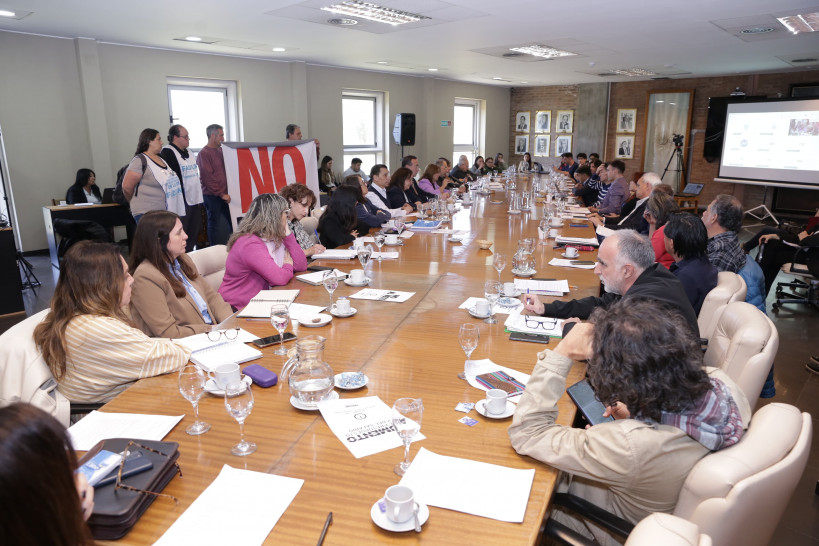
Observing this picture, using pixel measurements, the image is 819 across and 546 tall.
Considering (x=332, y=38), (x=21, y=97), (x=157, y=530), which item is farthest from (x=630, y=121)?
(x=157, y=530)

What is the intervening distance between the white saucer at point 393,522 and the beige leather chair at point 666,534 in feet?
1.55

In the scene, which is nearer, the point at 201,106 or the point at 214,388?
the point at 214,388

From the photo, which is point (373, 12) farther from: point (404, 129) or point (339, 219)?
point (404, 129)

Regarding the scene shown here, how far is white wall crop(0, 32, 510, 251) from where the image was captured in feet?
25.0

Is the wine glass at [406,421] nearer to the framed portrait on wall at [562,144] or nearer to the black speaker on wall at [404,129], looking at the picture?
the black speaker on wall at [404,129]

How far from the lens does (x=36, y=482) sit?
2.86ft

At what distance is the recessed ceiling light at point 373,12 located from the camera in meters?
5.70

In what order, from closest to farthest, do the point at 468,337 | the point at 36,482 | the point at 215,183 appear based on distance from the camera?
the point at 36,482, the point at 468,337, the point at 215,183

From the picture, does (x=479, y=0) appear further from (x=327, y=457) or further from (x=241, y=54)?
(x=241, y=54)

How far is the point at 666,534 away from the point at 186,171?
6.63 m

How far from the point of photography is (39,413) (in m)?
0.92

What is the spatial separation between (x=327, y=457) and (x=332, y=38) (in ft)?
24.4

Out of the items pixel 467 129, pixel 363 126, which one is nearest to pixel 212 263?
pixel 363 126

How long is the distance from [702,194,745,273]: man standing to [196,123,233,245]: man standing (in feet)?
18.8
